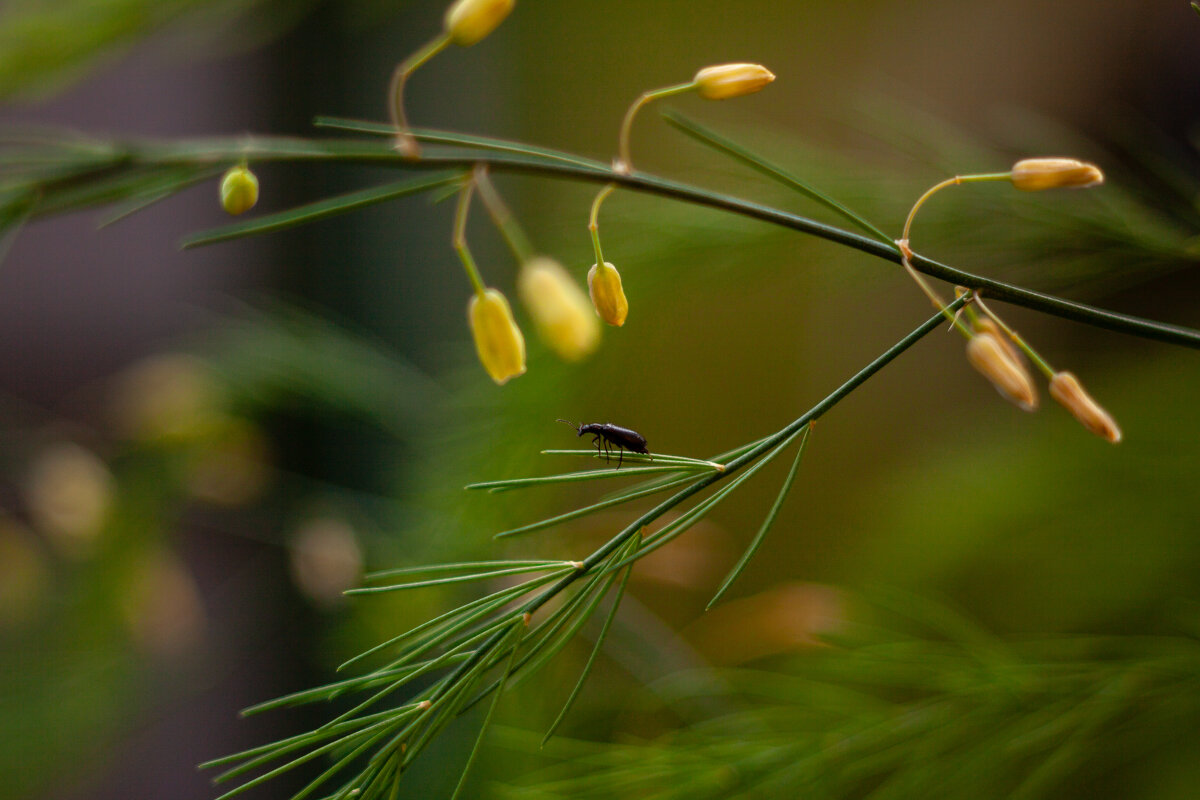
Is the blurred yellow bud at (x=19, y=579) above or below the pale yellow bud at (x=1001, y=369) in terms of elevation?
above

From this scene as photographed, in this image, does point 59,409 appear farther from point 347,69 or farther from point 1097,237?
point 1097,237

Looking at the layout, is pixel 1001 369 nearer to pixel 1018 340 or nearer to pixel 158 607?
pixel 1018 340

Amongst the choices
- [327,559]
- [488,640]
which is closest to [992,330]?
[488,640]

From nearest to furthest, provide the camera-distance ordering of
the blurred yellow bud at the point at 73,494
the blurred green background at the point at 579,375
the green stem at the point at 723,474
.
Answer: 1. the green stem at the point at 723,474
2. the blurred green background at the point at 579,375
3. the blurred yellow bud at the point at 73,494

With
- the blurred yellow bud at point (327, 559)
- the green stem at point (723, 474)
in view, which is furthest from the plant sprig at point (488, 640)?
the blurred yellow bud at point (327, 559)

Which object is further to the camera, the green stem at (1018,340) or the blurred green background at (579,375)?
the blurred green background at (579,375)

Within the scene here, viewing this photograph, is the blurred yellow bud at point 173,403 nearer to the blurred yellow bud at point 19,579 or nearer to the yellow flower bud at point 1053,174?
the blurred yellow bud at point 19,579
